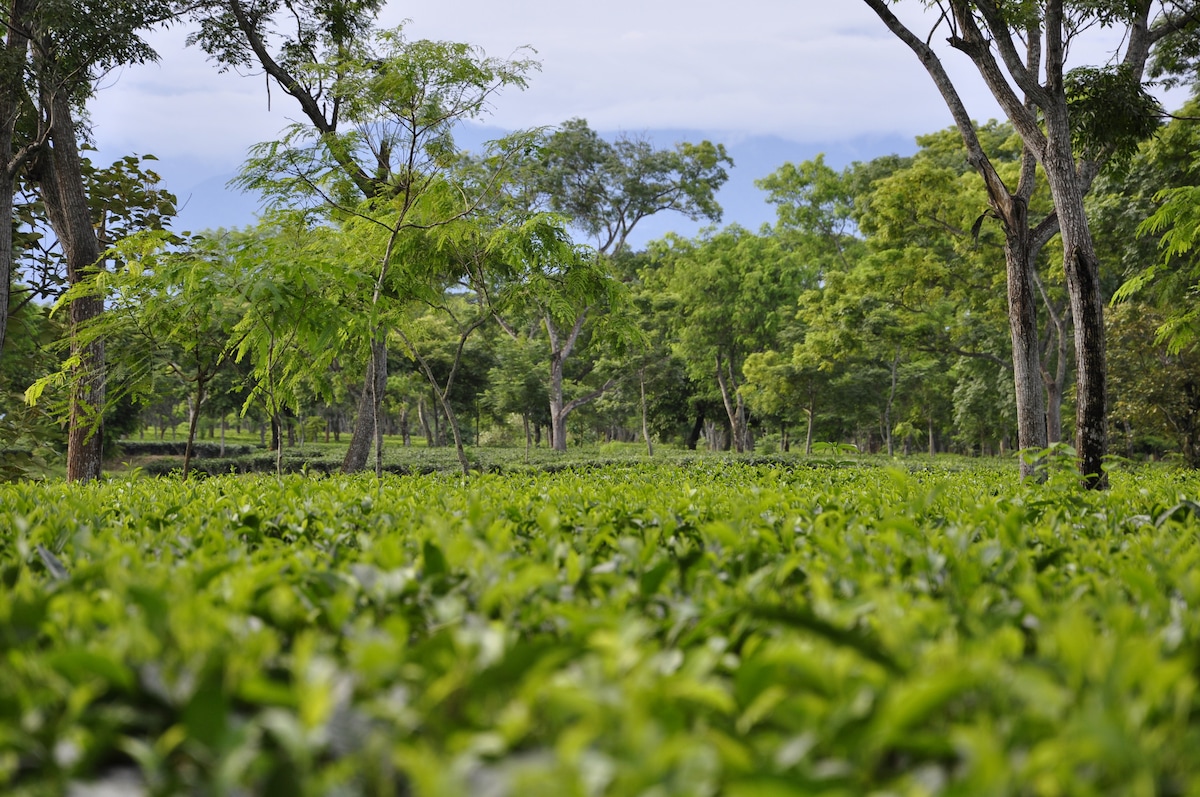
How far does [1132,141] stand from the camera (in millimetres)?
7480

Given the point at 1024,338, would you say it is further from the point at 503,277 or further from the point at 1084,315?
the point at 503,277

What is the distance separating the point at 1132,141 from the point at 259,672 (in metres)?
9.31

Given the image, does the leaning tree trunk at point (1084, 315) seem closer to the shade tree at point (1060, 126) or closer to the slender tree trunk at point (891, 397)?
the shade tree at point (1060, 126)

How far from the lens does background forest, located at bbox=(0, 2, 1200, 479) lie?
22.9 ft

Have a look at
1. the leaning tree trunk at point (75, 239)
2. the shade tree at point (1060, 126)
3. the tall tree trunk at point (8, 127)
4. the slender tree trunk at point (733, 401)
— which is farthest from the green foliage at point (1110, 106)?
the slender tree trunk at point (733, 401)

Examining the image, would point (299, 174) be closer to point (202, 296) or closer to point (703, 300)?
point (202, 296)

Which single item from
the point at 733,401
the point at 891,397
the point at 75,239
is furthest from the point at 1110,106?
the point at 733,401

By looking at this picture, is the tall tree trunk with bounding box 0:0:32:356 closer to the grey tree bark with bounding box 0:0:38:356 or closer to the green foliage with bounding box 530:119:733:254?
the grey tree bark with bounding box 0:0:38:356

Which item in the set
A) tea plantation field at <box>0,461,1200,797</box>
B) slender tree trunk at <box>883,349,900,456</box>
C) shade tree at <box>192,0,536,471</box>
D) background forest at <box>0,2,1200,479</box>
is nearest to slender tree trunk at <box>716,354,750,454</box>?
background forest at <box>0,2,1200,479</box>

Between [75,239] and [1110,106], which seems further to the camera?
[75,239]

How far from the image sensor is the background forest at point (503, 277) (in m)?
6.97

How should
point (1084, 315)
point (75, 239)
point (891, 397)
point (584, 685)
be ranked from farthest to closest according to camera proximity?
point (891, 397), point (75, 239), point (1084, 315), point (584, 685)

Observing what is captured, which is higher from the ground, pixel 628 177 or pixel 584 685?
pixel 628 177

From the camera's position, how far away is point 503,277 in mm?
10211
